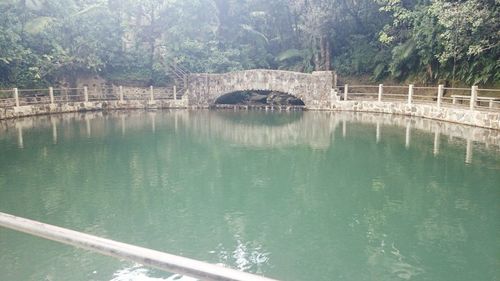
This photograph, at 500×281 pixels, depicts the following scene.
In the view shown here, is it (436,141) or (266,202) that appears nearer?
(266,202)

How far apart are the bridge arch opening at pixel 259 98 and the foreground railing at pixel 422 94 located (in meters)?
2.58

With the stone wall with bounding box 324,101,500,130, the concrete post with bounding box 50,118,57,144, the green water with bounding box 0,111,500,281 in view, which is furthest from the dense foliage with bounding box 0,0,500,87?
the green water with bounding box 0,111,500,281

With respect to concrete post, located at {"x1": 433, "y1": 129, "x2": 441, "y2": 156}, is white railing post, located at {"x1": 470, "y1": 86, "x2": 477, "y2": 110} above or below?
above

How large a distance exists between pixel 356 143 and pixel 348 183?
385cm

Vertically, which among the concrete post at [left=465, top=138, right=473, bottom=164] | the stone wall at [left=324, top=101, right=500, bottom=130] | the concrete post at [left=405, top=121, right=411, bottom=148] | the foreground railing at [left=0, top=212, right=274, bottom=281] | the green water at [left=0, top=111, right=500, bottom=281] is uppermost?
the foreground railing at [left=0, top=212, right=274, bottom=281]

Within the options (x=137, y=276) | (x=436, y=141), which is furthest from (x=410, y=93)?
(x=137, y=276)

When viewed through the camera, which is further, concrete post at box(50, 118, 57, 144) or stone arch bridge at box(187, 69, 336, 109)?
stone arch bridge at box(187, 69, 336, 109)

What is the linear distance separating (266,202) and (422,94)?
13.6 meters

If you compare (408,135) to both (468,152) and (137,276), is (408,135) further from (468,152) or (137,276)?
(137,276)

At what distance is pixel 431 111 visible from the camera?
49.3 ft

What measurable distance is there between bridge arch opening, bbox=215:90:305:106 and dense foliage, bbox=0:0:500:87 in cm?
149

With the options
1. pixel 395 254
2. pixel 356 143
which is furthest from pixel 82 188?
pixel 356 143

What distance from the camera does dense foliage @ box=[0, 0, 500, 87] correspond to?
1706 centimetres

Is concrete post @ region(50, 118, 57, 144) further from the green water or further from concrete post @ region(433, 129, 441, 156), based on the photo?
concrete post @ region(433, 129, 441, 156)
